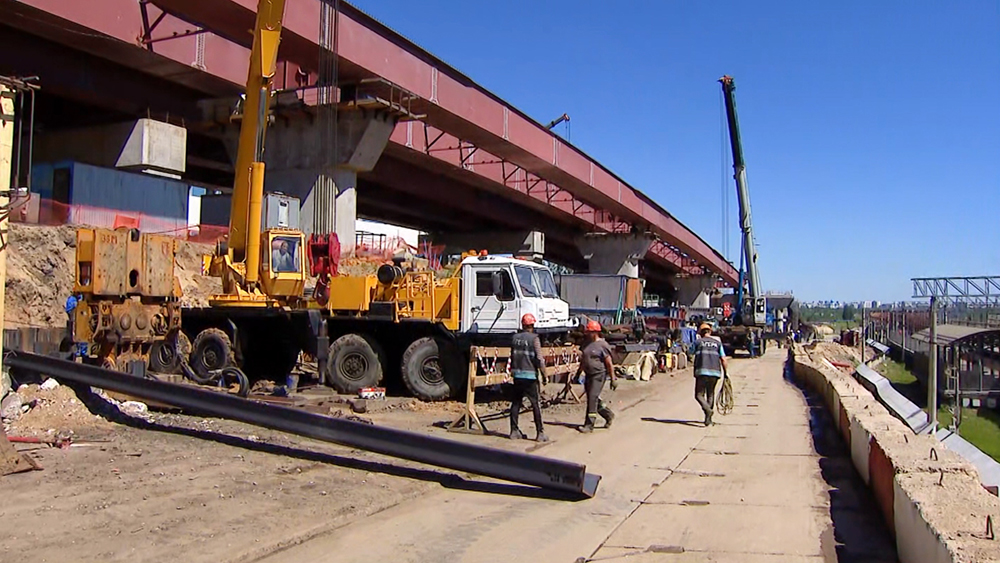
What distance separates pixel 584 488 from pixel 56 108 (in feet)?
78.4

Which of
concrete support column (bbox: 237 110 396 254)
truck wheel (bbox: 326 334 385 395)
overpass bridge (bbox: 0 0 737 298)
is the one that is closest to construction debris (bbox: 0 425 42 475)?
truck wheel (bbox: 326 334 385 395)

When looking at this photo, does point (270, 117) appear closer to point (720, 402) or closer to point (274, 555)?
point (720, 402)

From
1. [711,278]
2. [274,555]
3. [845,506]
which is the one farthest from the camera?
[711,278]

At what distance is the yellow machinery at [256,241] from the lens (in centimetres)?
1822

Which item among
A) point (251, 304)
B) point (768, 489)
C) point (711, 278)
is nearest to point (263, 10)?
point (251, 304)

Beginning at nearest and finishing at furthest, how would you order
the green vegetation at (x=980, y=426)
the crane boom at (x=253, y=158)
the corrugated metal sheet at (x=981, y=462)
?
1. the corrugated metal sheet at (x=981, y=462)
2. the crane boom at (x=253, y=158)
3. the green vegetation at (x=980, y=426)

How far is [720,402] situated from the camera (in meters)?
16.2

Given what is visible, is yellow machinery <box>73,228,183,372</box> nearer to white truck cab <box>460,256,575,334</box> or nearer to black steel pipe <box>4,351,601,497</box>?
black steel pipe <box>4,351,601,497</box>

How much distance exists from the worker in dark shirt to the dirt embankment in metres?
14.8

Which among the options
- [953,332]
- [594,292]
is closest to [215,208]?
[594,292]


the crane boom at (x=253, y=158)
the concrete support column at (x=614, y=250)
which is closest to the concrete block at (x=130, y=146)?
the crane boom at (x=253, y=158)

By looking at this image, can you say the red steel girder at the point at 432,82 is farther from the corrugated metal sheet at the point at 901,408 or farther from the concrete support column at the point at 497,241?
the corrugated metal sheet at the point at 901,408

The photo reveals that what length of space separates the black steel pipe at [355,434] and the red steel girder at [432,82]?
443 inches

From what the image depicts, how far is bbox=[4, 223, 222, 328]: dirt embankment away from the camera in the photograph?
19688 mm
